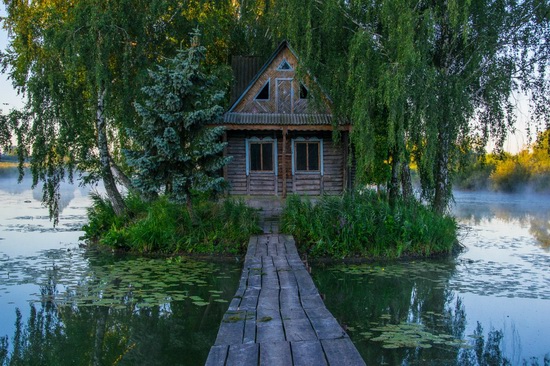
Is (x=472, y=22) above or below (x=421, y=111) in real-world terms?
above

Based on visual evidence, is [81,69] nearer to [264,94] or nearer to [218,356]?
[264,94]

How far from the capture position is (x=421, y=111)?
1388cm

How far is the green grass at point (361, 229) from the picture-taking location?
13836 mm

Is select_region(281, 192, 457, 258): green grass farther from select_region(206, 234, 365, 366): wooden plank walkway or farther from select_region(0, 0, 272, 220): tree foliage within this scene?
select_region(0, 0, 272, 220): tree foliage

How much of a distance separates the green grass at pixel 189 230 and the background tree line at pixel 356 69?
1.79 meters

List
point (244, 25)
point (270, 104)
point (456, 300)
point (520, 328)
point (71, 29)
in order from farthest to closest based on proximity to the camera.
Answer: point (244, 25) < point (270, 104) < point (71, 29) < point (456, 300) < point (520, 328)

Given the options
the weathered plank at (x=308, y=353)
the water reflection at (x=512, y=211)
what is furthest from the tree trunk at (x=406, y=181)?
the weathered plank at (x=308, y=353)

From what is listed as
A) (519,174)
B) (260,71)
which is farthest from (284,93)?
(519,174)

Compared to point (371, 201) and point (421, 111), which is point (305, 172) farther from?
point (421, 111)

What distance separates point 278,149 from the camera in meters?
22.2

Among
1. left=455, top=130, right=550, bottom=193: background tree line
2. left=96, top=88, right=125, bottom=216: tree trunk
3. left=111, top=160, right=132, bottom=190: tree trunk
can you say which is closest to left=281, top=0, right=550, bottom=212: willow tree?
left=96, top=88, right=125, bottom=216: tree trunk

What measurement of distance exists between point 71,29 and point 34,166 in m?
4.25

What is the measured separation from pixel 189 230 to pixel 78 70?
19.0 ft

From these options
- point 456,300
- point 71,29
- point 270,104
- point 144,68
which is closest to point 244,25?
point 270,104
